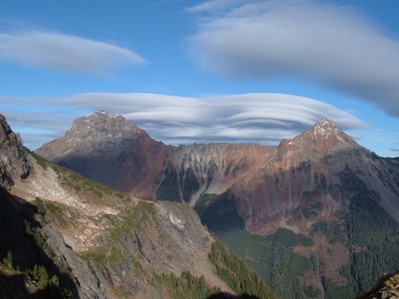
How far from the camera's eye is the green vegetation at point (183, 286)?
146m

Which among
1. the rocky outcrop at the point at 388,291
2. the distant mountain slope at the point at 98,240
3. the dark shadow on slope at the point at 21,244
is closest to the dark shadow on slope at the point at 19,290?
the distant mountain slope at the point at 98,240

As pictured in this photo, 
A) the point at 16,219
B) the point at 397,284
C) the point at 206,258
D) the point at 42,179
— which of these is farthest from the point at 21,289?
the point at 206,258

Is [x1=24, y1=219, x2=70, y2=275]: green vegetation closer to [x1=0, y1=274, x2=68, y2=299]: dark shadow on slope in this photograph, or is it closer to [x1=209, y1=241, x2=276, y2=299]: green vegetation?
[x1=0, y1=274, x2=68, y2=299]: dark shadow on slope

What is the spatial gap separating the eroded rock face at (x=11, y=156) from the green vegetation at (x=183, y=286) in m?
54.8

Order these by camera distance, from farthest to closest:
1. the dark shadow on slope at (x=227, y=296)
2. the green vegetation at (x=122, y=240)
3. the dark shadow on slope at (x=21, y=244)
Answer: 1. the dark shadow on slope at (x=227, y=296)
2. the green vegetation at (x=122, y=240)
3. the dark shadow on slope at (x=21, y=244)

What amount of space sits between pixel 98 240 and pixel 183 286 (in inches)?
1453

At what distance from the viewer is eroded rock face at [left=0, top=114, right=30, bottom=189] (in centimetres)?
14150

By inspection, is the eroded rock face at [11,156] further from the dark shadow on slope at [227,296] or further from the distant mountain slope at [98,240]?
the dark shadow on slope at [227,296]

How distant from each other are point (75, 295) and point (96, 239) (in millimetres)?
41375

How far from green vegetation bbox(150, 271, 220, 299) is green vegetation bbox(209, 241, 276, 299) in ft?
56.0

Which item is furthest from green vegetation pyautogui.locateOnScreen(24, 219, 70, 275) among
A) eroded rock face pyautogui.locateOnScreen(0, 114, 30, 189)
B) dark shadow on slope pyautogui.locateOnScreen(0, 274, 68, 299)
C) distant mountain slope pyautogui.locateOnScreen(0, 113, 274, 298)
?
dark shadow on slope pyautogui.locateOnScreen(0, 274, 68, 299)

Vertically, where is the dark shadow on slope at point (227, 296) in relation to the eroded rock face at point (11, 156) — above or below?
below

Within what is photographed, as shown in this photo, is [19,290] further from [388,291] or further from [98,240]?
[98,240]

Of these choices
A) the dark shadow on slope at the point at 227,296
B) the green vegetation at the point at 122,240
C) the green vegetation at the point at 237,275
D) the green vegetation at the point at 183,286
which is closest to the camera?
the green vegetation at the point at 122,240
